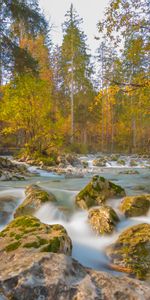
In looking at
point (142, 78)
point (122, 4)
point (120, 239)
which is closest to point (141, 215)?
point (120, 239)

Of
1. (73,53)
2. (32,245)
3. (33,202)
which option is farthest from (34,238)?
(73,53)

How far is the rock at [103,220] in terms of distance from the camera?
461 cm

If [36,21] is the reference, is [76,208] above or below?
below

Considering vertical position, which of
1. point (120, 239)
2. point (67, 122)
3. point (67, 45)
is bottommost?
point (120, 239)

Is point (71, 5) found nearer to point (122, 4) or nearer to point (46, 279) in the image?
point (122, 4)

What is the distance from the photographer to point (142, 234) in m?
3.92

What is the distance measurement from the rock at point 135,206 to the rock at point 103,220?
1.72 feet

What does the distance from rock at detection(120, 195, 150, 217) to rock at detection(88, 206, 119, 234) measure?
0.52m

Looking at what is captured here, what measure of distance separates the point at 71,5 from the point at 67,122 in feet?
45.0

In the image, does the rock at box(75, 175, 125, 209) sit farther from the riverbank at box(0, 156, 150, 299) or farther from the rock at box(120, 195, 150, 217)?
the rock at box(120, 195, 150, 217)

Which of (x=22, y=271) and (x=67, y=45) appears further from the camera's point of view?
(x=67, y=45)

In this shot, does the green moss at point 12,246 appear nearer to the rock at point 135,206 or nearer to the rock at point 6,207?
the rock at point 6,207

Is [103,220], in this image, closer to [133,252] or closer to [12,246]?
[133,252]

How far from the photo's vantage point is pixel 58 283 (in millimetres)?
2115
